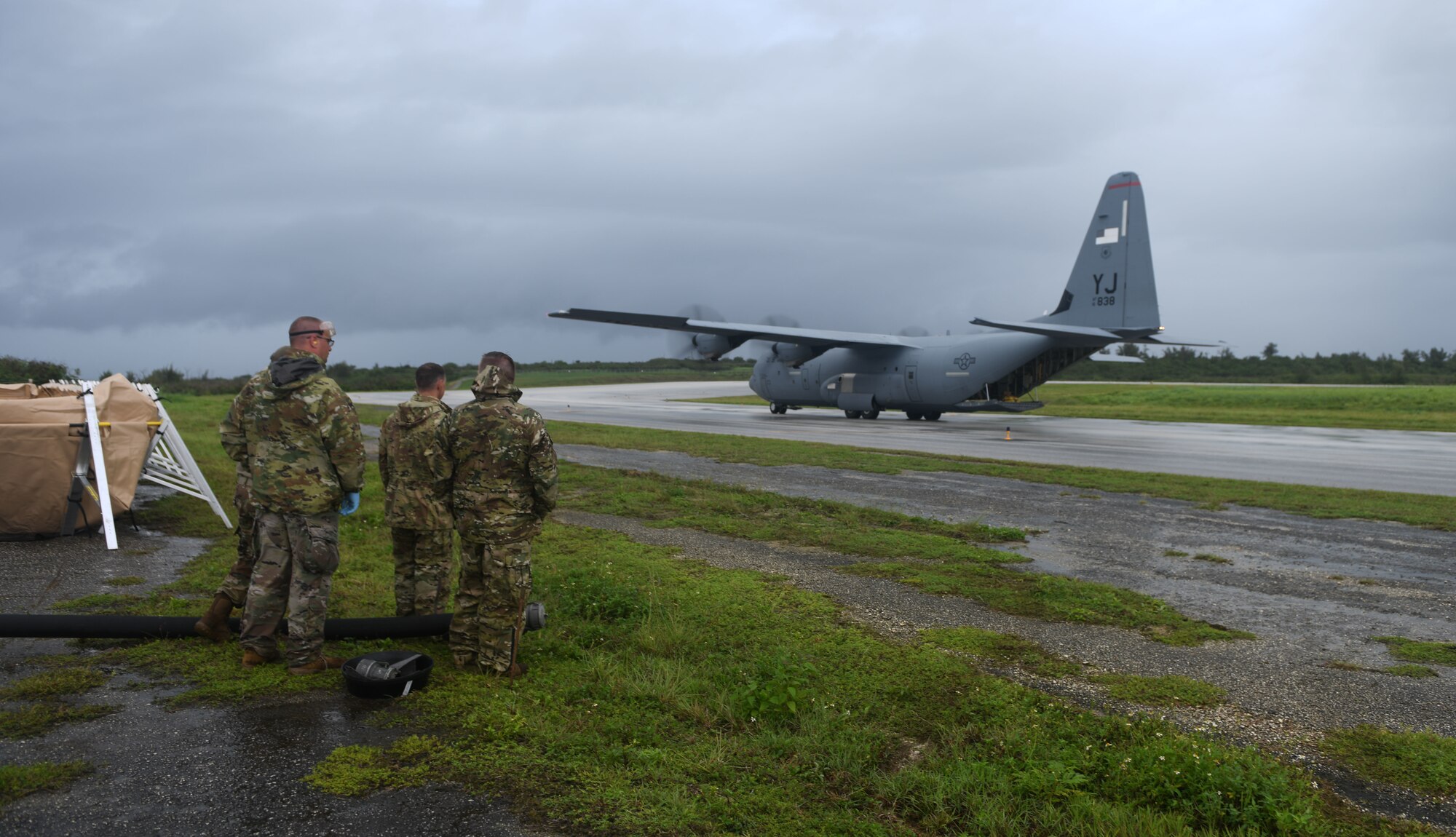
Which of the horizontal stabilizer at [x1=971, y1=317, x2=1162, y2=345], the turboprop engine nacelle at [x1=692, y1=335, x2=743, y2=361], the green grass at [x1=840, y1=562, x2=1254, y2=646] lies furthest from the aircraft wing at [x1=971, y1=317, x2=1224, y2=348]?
the green grass at [x1=840, y1=562, x2=1254, y2=646]

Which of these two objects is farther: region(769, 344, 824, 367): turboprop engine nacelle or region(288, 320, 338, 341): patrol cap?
region(769, 344, 824, 367): turboprop engine nacelle

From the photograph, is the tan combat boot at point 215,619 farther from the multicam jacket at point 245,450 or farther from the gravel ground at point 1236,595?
the gravel ground at point 1236,595

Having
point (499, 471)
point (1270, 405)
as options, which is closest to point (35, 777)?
point (499, 471)

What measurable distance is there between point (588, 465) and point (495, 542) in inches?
467

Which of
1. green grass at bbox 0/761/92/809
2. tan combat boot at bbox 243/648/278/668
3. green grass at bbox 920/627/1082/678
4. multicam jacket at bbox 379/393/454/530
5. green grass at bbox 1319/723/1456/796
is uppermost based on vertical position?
multicam jacket at bbox 379/393/454/530

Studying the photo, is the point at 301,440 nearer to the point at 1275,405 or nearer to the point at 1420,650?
the point at 1420,650

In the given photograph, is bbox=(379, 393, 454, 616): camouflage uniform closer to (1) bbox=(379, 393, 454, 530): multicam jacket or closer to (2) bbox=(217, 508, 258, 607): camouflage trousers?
(1) bbox=(379, 393, 454, 530): multicam jacket

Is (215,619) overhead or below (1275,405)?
below

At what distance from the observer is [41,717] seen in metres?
4.75

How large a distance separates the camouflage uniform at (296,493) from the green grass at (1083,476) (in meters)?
12.3

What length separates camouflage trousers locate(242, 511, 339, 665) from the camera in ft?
18.2

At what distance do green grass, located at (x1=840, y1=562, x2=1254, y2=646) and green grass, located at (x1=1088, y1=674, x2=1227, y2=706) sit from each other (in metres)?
0.94

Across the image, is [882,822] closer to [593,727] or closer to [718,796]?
[718,796]

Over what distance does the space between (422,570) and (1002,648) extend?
14.1 feet
